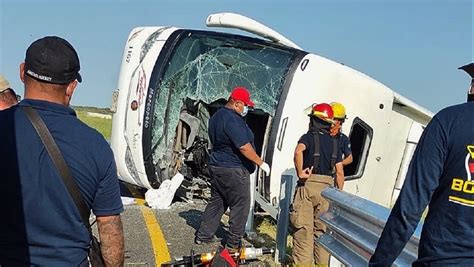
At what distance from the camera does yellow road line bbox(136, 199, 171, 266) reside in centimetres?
634

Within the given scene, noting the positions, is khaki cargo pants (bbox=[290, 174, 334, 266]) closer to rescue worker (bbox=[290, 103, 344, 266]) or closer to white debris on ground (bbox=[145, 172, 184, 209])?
rescue worker (bbox=[290, 103, 344, 266])

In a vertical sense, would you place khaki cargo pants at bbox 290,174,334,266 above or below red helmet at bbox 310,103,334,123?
below

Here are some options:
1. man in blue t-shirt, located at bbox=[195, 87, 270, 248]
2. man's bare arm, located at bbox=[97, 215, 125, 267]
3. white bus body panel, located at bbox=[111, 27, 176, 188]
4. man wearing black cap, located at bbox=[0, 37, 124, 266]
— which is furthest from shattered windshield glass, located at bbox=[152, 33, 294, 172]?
man wearing black cap, located at bbox=[0, 37, 124, 266]

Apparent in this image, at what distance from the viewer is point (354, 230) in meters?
4.16

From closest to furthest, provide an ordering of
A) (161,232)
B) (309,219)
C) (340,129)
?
1. (309,219)
2. (340,129)
3. (161,232)

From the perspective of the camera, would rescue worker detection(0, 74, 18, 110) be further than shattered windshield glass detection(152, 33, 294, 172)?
No

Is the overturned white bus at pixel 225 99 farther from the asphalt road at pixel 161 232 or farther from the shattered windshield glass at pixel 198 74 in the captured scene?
the asphalt road at pixel 161 232

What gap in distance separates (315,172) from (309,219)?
18.4 inches

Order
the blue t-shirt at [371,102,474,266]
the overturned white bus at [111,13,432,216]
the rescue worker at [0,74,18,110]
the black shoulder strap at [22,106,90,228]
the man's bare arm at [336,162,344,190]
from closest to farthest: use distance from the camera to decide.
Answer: the black shoulder strap at [22,106,90,228], the blue t-shirt at [371,102,474,266], the rescue worker at [0,74,18,110], the man's bare arm at [336,162,344,190], the overturned white bus at [111,13,432,216]

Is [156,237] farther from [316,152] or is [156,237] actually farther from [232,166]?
[316,152]

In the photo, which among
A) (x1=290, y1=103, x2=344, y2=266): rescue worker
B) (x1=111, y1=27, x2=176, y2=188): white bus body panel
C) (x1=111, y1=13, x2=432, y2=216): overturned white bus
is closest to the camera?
(x1=290, y1=103, x2=344, y2=266): rescue worker

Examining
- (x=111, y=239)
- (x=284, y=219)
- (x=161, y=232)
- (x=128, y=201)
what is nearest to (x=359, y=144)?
(x=284, y=219)

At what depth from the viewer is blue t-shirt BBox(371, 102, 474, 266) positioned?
8.43 ft

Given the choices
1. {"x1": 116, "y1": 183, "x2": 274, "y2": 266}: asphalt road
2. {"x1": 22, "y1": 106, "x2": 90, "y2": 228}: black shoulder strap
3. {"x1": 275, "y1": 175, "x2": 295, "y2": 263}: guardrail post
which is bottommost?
{"x1": 116, "y1": 183, "x2": 274, "y2": 266}: asphalt road
